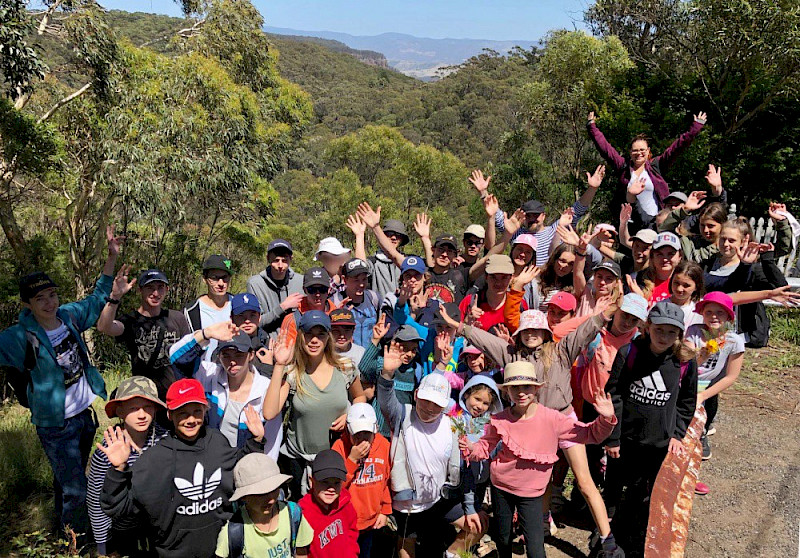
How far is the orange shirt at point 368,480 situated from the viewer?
11.6 feet

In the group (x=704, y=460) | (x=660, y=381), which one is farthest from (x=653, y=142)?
(x=660, y=381)

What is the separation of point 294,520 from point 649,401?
2.33 meters

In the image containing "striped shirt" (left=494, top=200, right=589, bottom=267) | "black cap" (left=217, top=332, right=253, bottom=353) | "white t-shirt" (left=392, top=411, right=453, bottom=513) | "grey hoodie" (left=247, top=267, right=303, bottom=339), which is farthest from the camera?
"striped shirt" (left=494, top=200, right=589, bottom=267)

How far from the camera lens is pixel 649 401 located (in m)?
3.71

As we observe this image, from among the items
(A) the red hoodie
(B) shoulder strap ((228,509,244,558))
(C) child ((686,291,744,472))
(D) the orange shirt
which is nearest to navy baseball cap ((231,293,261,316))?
(D) the orange shirt

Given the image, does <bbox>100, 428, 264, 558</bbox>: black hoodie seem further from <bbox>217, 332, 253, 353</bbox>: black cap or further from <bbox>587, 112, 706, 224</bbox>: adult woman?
<bbox>587, 112, 706, 224</bbox>: adult woman

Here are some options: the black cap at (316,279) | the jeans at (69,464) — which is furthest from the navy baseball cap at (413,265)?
the jeans at (69,464)

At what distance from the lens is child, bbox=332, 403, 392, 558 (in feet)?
11.5

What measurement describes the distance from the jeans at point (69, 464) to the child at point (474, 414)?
8.45ft

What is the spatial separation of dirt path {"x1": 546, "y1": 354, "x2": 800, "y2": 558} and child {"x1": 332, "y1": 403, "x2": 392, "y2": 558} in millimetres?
1481

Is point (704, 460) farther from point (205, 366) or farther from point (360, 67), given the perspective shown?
point (360, 67)

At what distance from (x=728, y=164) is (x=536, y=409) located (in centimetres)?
1330

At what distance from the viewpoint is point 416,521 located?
3775mm

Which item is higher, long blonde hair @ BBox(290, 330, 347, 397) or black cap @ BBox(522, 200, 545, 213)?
black cap @ BBox(522, 200, 545, 213)
